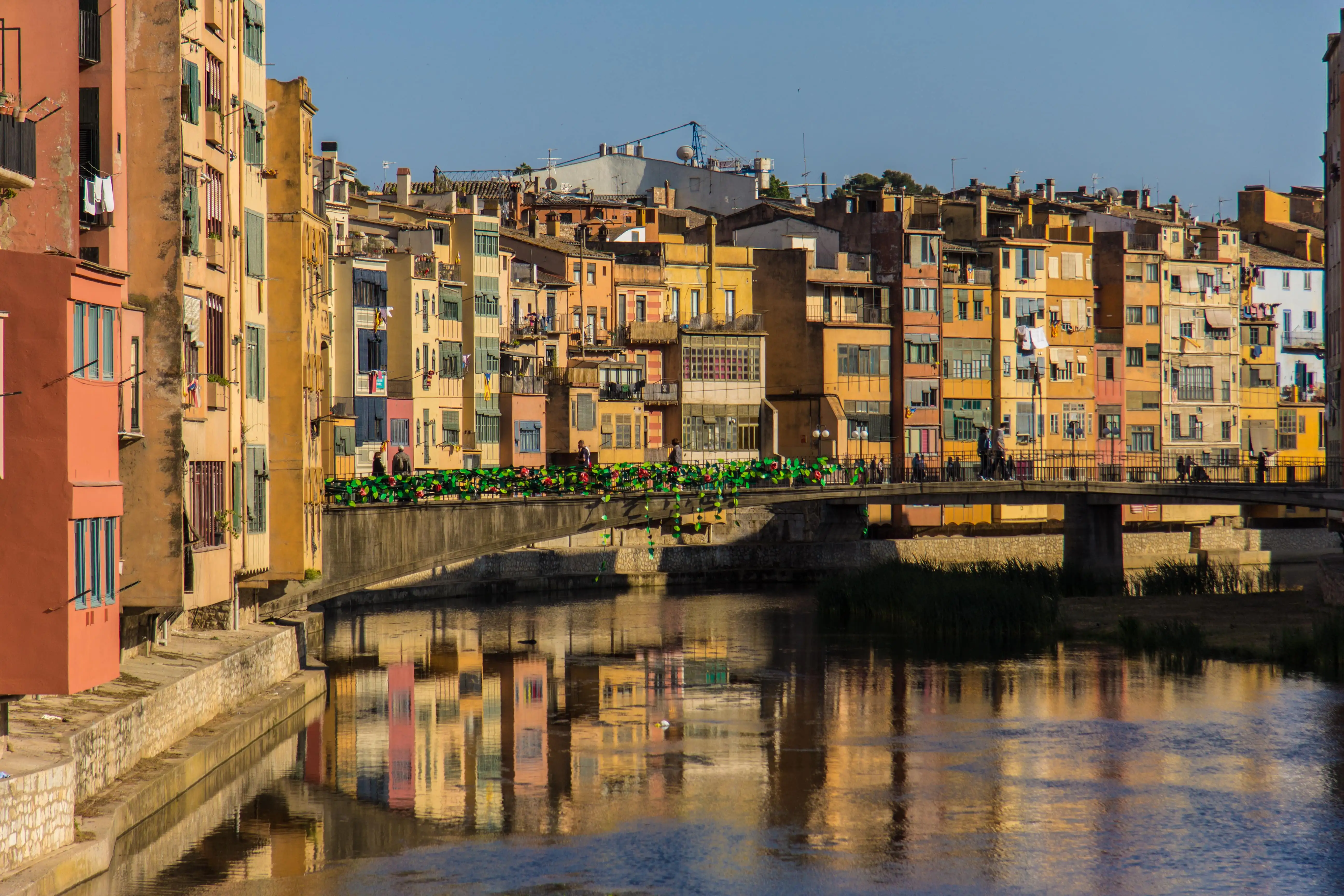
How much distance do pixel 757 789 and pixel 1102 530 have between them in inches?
1901

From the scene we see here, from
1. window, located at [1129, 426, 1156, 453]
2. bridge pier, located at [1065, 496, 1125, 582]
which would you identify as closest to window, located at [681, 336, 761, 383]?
bridge pier, located at [1065, 496, 1125, 582]

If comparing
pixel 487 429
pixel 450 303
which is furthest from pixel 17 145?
pixel 487 429

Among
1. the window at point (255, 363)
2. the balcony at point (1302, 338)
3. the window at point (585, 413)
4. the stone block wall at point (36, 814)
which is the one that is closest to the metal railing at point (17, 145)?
the stone block wall at point (36, 814)

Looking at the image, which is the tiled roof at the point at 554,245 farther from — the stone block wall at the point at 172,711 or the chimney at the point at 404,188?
the stone block wall at the point at 172,711

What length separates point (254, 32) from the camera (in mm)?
41000

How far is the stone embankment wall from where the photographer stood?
22188 millimetres

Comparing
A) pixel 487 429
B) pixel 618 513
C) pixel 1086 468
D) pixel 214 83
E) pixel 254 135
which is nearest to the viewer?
pixel 214 83

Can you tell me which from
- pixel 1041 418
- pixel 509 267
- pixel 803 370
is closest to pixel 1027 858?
pixel 509 267

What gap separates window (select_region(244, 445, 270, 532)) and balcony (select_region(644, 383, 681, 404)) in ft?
171

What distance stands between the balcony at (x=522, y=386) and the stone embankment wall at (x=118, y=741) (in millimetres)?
44801

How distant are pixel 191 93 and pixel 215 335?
4902mm

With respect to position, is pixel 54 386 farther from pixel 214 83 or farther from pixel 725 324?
pixel 725 324

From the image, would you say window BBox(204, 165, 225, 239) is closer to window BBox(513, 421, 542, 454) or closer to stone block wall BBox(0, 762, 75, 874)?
stone block wall BBox(0, 762, 75, 874)

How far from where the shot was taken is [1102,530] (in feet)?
256
